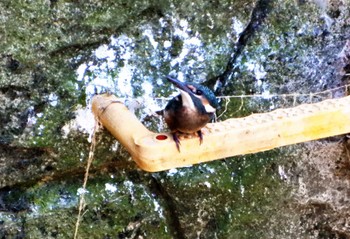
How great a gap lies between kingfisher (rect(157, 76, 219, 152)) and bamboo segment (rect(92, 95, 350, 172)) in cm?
3

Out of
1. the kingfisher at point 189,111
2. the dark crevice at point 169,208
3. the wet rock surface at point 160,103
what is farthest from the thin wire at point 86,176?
the kingfisher at point 189,111

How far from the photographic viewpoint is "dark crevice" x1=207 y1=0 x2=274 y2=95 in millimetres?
3042

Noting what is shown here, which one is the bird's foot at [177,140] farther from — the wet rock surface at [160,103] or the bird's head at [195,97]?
the wet rock surface at [160,103]

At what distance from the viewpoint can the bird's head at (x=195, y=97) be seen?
7.84ft

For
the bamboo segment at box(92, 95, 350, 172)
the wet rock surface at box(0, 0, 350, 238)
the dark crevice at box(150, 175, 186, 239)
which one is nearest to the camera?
the bamboo segment at box(92, 95, 350, 172)

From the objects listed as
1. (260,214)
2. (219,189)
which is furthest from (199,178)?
(260,214)

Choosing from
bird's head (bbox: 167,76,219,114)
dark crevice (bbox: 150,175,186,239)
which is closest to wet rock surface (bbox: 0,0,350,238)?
dark crevice (bbox: 150,175,186,239)

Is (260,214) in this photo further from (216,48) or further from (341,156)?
(216,48)

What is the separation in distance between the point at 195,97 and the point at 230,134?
6.2 inches

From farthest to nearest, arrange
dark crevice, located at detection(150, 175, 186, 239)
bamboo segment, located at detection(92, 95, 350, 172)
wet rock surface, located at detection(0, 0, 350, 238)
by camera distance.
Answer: dark crevice, located at detection(150, 175, 186, 239) → wet rock surface, located at detection(0, 0, 350, 238) → bamboo segment, located at detection(92, 95, 350, 172)

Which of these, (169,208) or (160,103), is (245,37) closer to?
(160,103)

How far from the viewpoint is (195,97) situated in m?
2.42

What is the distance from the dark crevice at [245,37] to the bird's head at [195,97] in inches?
22.5

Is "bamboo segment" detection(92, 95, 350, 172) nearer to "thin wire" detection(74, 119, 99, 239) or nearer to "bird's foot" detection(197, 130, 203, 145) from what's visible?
"bird's foot" detection(197, 130, 203, 145)
